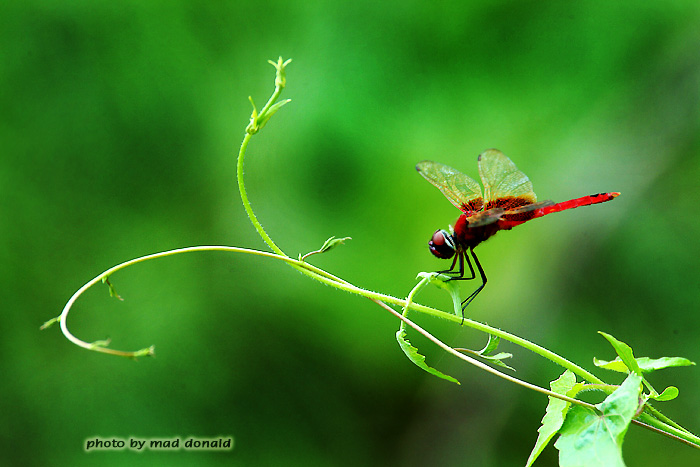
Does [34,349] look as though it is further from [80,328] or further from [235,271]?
[235,271]

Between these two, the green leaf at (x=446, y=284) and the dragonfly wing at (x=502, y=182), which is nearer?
the green leaf at (x=446, y=284)

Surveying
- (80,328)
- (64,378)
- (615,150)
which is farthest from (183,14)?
(615,150)

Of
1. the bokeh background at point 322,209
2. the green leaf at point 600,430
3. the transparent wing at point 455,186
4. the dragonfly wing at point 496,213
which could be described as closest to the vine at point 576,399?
the green leaf at point 600,430

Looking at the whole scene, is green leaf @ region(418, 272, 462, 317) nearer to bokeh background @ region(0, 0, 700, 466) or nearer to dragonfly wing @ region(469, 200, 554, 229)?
dragonfly wing @ region(469, 200, 554, 229)

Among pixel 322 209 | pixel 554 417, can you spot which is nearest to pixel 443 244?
pixel 554 417

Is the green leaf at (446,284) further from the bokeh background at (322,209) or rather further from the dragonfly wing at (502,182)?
the bokeh background at (322,209)

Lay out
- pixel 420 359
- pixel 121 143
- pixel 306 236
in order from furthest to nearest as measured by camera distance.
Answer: pixel 121 143
pixel 306 236
pixel 420 359

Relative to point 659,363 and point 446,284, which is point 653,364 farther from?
point 446,284
